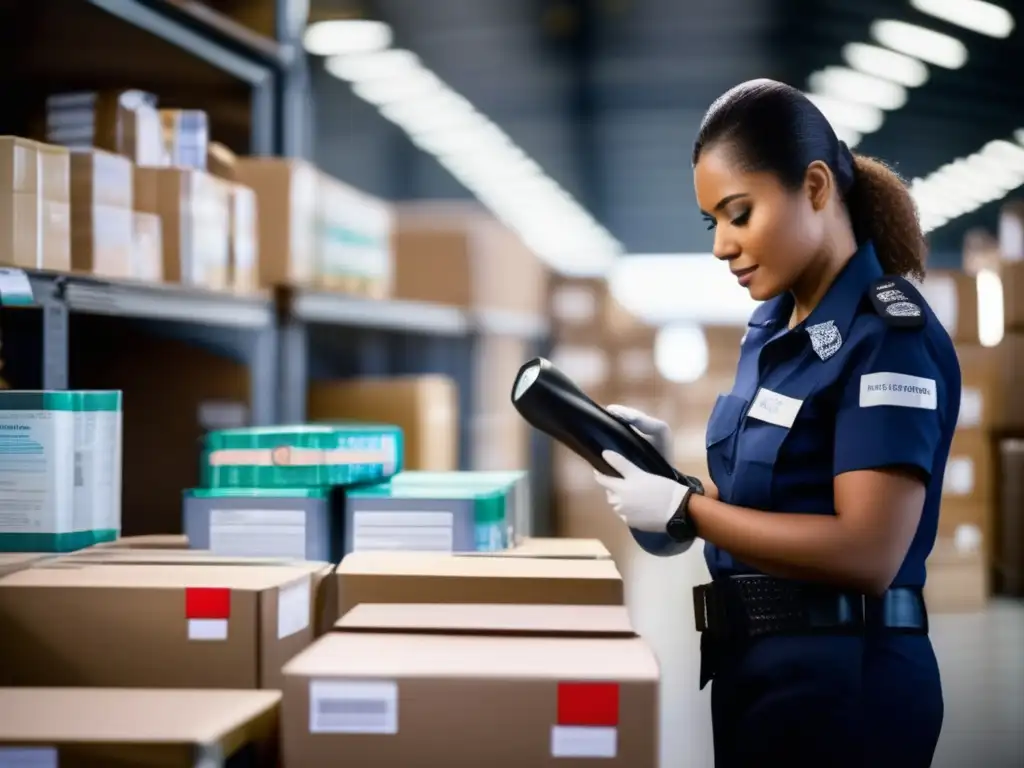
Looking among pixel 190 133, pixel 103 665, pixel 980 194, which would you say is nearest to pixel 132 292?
pixel 190 133

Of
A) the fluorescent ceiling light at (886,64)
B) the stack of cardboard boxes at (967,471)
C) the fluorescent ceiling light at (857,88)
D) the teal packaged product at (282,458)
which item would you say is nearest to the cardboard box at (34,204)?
the teal packaged product at (282,458)

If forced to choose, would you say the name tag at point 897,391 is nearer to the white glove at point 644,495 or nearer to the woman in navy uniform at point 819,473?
the woman in navy uniform at point 819,473

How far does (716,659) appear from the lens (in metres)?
1.81

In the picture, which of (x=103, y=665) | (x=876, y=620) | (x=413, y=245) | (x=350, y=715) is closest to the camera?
(x=350, y=715)

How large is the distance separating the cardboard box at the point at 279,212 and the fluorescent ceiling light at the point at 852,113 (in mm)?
8211

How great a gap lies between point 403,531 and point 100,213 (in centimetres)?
100

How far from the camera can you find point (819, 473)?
1645 mm

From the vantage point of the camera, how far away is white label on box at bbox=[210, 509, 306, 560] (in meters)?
2.24

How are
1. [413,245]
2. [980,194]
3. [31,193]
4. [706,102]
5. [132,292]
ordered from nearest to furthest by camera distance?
[31,193] < [132,292] < [413,245] < [706,102] < [980,194]

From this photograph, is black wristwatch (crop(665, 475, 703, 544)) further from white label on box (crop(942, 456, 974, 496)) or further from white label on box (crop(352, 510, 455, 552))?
white label on box (crop(942, 456, 974, 496))

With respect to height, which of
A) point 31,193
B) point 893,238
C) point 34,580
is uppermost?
point 31,193

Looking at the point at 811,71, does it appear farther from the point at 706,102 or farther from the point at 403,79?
the point at 403,79

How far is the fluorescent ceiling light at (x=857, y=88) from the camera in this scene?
385 inches

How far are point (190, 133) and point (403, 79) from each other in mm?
7408
